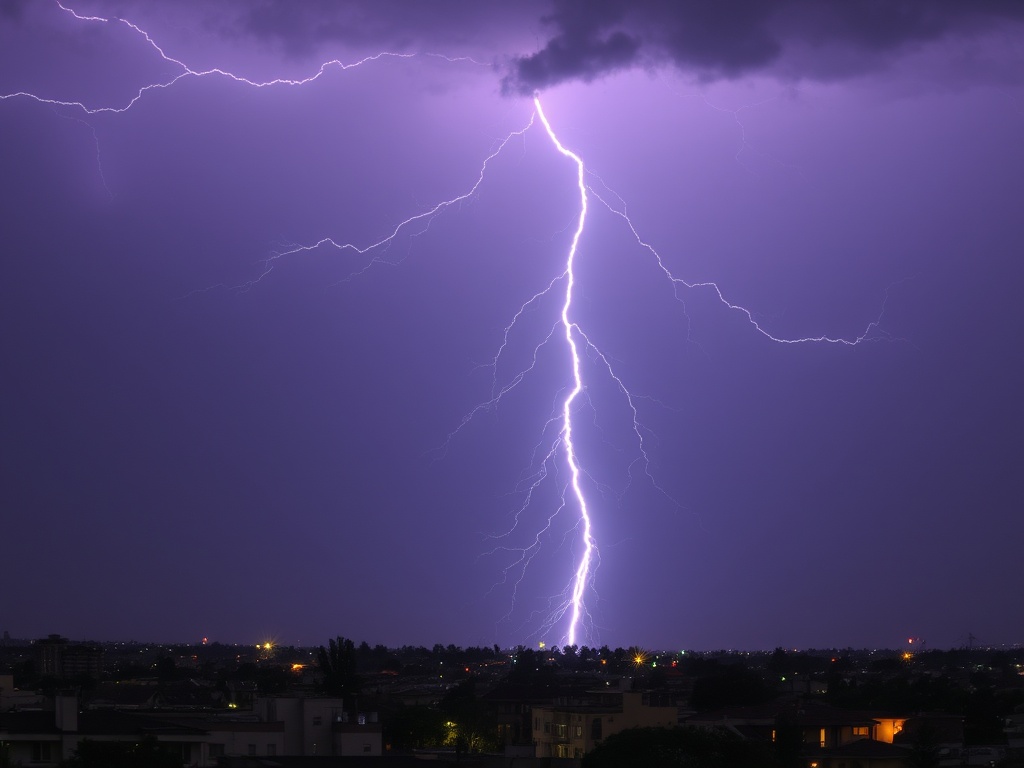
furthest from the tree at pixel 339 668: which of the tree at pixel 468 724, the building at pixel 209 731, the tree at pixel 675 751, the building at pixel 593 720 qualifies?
the tree at pixel 675 751

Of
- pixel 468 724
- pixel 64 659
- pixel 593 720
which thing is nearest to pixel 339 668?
pixel 468 724

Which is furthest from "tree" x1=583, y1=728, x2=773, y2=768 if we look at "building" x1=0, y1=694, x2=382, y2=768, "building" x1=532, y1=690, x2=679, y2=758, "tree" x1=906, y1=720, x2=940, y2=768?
"building" x1=532, y1=690, x2=679, y2=758

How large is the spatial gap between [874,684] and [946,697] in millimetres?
9329

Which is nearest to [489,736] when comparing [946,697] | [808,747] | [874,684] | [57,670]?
[808,747]

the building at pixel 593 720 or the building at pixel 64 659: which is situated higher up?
the building at pixel 64 659

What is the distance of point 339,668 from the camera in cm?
5259

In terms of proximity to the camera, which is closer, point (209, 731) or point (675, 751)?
point (209, 731)

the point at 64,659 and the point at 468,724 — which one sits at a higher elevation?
the point at 64,659

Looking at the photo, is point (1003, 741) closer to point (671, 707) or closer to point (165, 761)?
point (671, 707)

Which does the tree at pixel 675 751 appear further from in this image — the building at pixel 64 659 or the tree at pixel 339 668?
the building at pixel 64 659

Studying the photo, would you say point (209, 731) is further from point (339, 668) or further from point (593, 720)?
point (339, 668)

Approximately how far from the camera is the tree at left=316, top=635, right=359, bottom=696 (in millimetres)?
51344

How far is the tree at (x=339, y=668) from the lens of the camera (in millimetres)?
51344

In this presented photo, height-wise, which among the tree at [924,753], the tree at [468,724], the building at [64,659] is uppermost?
the building at [64,659]
